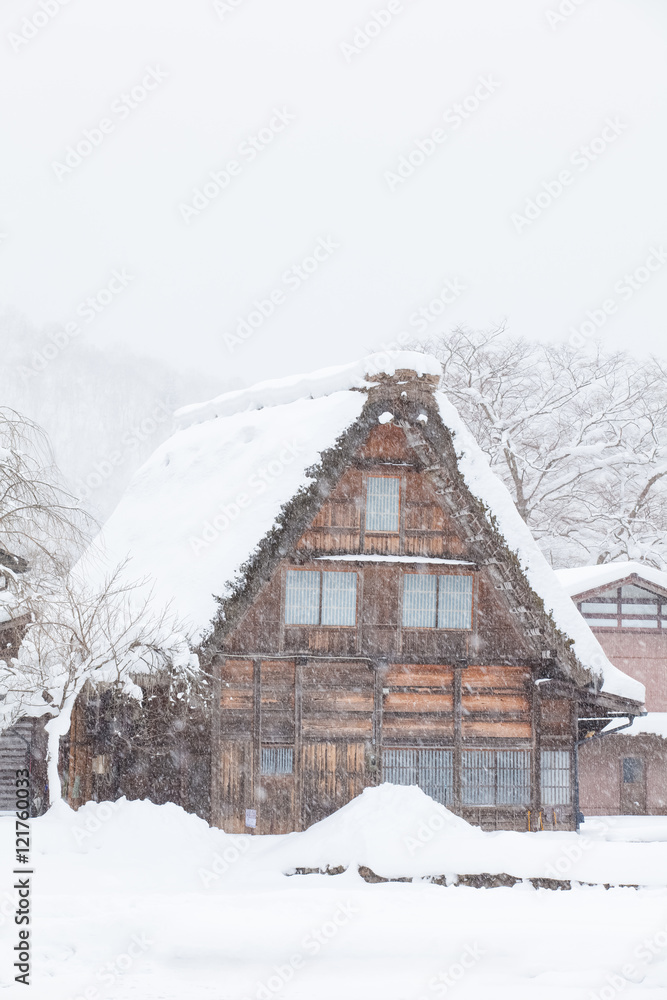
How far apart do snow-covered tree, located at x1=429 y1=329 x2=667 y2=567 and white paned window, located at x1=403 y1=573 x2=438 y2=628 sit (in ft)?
41.4

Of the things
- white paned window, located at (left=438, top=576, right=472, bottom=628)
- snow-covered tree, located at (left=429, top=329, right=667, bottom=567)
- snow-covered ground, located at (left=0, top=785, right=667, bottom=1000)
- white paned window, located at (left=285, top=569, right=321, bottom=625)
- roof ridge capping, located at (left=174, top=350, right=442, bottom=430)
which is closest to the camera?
snow-covered ground, located at (left=0, top=785, right=667, bottom=1000)

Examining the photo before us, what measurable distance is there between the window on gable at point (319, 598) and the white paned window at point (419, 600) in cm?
95

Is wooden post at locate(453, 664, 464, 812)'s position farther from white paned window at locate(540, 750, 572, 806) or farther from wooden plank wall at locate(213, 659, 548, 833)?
white paned window at locate(540, 750, 572, 806)

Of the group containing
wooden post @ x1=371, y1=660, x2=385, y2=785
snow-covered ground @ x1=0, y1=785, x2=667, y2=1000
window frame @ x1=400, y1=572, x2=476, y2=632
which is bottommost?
snow-covered ground @ x1=0, y1=785, x2=667, y2=1000

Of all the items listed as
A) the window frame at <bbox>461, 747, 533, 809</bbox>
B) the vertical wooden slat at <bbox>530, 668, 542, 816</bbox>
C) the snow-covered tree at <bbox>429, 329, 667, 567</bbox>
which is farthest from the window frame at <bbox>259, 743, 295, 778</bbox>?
the snow-covered tree at <bbox>429, 329, 667, 567</bbox>

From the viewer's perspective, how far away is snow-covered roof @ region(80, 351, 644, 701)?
17000 mm

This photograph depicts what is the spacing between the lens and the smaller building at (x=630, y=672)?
83.3 ft

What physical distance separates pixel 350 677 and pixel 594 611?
1027 centimetres

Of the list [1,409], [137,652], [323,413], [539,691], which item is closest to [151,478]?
[323,413]

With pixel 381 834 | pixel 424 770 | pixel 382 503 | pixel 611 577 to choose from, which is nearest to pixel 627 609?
pixel 611 577

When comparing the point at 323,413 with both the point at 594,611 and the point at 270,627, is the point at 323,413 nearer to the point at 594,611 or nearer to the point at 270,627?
the point at 270,627

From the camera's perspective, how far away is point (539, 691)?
1866 centimetres

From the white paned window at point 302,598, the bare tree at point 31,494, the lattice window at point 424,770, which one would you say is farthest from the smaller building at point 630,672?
the bare tree at point 31,494

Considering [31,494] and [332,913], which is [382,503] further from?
[332,913]
